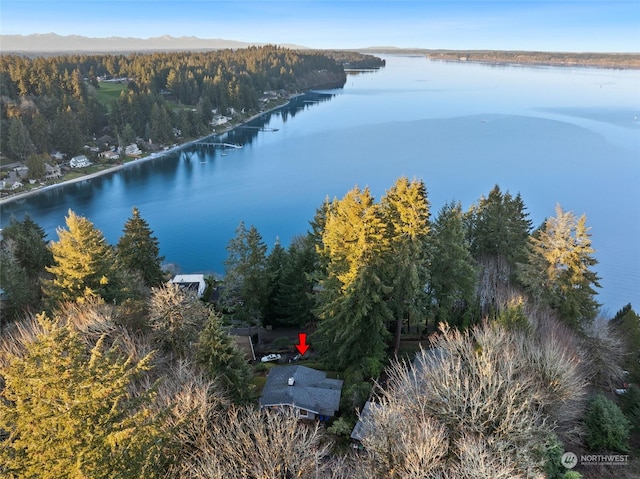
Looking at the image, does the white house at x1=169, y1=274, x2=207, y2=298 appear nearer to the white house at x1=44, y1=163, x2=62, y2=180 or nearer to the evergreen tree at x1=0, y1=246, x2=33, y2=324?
the evergreen tree at x1=0, y1=246, x2=33, y2=324

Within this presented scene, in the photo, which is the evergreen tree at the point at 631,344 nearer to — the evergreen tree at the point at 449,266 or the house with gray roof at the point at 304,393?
the evergreen tree at the point at 449,266

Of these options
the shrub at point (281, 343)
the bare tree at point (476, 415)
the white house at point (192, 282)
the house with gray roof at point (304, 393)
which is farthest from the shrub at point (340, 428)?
the white house at point (192, 282)

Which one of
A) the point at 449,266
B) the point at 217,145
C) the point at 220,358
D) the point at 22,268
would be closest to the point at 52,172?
the point at 217,145

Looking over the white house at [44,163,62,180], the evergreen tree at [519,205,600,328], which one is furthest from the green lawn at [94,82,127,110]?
the evergreen tree at [519,205,600,328]

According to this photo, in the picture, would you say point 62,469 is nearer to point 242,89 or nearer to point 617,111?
point 242,89

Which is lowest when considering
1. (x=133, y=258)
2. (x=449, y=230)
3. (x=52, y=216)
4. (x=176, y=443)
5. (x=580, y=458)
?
(x=52, y=216)

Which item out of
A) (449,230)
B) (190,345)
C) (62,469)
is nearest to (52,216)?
(190,345)
